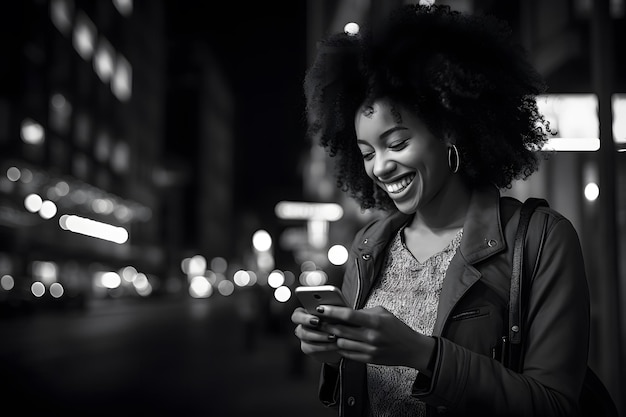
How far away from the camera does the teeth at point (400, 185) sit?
2.36 m

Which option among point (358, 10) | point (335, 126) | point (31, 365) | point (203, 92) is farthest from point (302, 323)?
point (203, 92)

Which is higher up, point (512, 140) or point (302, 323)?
point (512, 140)

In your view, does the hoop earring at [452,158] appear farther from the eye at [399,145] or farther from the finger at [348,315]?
the finger at [348,315]

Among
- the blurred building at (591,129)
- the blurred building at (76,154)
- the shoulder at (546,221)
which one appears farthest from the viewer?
the blurred building at (76,154)

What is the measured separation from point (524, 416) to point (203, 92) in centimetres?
17038

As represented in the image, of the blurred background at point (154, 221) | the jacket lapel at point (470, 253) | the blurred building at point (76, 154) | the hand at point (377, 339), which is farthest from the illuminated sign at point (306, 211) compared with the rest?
the hand at point (377, 339)

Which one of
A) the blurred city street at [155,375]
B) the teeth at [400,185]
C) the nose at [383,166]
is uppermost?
the nose at [383,166]

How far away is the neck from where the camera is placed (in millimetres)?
2455

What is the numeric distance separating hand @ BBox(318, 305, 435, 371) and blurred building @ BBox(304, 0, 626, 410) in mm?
1274

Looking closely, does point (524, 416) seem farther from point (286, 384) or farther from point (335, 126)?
point (286, 384)

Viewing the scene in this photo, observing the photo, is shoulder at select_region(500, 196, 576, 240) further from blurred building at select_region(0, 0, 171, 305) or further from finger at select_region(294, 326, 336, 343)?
blurred building at select_region(0, 0, 171, 305)

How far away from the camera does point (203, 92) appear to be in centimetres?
16800

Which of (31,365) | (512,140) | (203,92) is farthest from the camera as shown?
(203,92)

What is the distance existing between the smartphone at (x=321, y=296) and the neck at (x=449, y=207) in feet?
1.94
